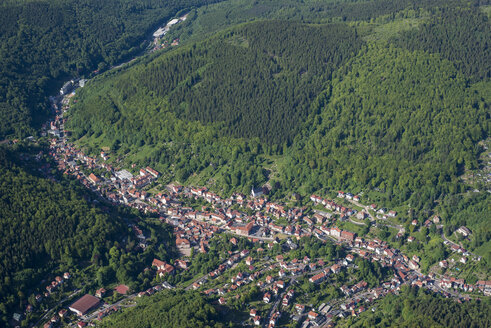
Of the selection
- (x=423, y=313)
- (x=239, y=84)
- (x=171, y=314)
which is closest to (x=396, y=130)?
(x=239, y=84)

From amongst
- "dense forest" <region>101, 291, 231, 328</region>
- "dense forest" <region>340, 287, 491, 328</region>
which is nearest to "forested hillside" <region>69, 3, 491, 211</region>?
"dense forest" <region>340, 287, 491, 328</region>

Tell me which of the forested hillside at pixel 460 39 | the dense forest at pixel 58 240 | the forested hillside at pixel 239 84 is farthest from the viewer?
the forested hillside at pixel 460 39

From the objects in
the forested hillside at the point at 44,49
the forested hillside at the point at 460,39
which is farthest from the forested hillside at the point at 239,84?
the forested hillside at the point at 460,39

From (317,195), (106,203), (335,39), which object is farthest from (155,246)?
(335,39)

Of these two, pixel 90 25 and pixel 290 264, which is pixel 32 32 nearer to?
pixel 90 25

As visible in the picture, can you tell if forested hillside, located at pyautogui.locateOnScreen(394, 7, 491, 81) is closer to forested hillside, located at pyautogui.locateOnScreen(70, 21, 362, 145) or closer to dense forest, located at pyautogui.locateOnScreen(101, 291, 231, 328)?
forested hillside, located at pyautogui.locateOnScreen(70, 21, 362, 145)

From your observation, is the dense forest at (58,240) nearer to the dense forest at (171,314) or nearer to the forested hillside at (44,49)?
the dense forest at (171,314)

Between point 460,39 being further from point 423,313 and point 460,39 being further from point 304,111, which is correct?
point 423,313
